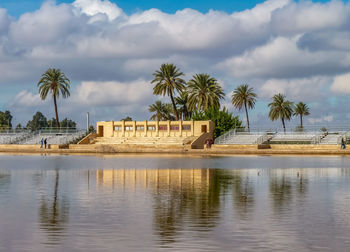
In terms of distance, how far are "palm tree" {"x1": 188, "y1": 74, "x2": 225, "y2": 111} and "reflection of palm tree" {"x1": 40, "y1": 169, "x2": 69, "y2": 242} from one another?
80.4 meters

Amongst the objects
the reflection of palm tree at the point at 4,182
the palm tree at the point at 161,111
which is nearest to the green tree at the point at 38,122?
the palm tree at the point at 161,111

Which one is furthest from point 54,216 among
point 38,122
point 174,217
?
point 38,122

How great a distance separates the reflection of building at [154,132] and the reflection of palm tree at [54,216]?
66.1 metres

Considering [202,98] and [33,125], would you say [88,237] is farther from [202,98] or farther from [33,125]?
[33,125]

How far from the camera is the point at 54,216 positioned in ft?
44.6

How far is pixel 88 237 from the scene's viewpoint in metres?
10.9

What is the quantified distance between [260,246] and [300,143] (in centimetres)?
6698

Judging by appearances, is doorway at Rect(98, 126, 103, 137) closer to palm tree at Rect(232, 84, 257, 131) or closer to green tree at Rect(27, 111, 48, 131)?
palm tree at Rect(232, 84, 257, 131)

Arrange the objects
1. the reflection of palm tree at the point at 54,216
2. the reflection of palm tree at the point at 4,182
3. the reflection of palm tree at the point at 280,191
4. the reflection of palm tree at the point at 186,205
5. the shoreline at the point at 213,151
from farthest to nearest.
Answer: the shoreline at the point at 213,151 → the reflection of palm tree at the point at 4,182 → the reflection of palm tree at the point at 280,191 → the reflection of palm tree at the point at 186,205 → the reflection of palm tree at the point at 54,216

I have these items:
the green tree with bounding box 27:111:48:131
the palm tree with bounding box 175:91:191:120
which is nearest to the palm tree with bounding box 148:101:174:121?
the palm tree with bounding box 175:91:191:120

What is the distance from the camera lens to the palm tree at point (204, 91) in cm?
9756

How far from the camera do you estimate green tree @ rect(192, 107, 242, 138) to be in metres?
89.6

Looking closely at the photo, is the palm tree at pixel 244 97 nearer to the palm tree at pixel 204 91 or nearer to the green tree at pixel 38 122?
the palm tree at pixel 204 91

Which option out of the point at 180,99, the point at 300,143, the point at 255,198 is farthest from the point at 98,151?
the point at 255,198
